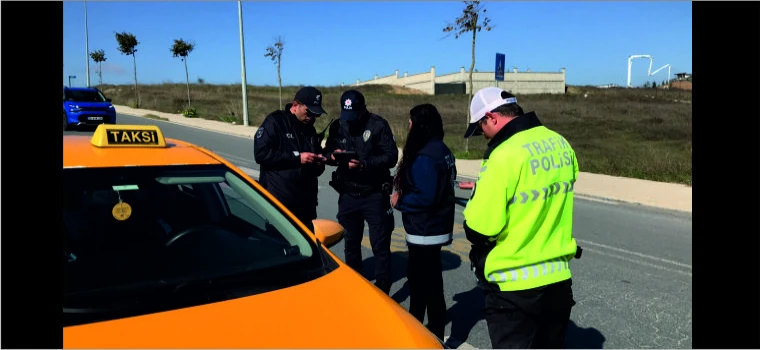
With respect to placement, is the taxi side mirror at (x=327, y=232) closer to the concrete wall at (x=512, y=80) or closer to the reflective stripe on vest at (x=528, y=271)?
A: the reflective stripe on vest at (x=528, y=271)

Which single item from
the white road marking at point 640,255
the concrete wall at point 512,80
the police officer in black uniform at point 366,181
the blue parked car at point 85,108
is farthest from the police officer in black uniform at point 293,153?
the concrete wall at point 512,80

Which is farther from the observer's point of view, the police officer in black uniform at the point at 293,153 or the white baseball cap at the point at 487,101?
the police officer in black uniform at the point at 293,153

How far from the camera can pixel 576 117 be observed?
115 feet

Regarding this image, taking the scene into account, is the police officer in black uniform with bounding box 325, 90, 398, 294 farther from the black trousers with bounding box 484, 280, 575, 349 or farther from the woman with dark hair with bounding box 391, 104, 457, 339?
the black trousers with bounding box 484, 280, 575, 349

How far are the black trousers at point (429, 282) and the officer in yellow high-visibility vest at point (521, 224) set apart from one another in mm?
1081

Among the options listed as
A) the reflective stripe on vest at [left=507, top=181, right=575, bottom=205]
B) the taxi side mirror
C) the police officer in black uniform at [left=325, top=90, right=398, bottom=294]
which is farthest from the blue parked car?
the reflective stripe on vest at [left=507, top=181, right=575, bottom=205]

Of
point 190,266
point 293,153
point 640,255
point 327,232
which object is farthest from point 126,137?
point 640,255

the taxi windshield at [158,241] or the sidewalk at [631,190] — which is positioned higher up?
the taxi windshield at [158,241]

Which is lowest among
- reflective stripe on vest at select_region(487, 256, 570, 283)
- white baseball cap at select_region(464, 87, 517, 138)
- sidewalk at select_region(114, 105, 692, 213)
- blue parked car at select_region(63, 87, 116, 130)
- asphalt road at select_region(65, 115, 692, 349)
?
asphalt road at select_region(65, 115, 692, 349)

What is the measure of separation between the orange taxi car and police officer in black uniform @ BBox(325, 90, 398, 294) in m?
1.15

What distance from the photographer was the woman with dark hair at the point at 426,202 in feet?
11.5

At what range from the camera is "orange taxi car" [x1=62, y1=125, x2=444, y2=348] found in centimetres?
193
